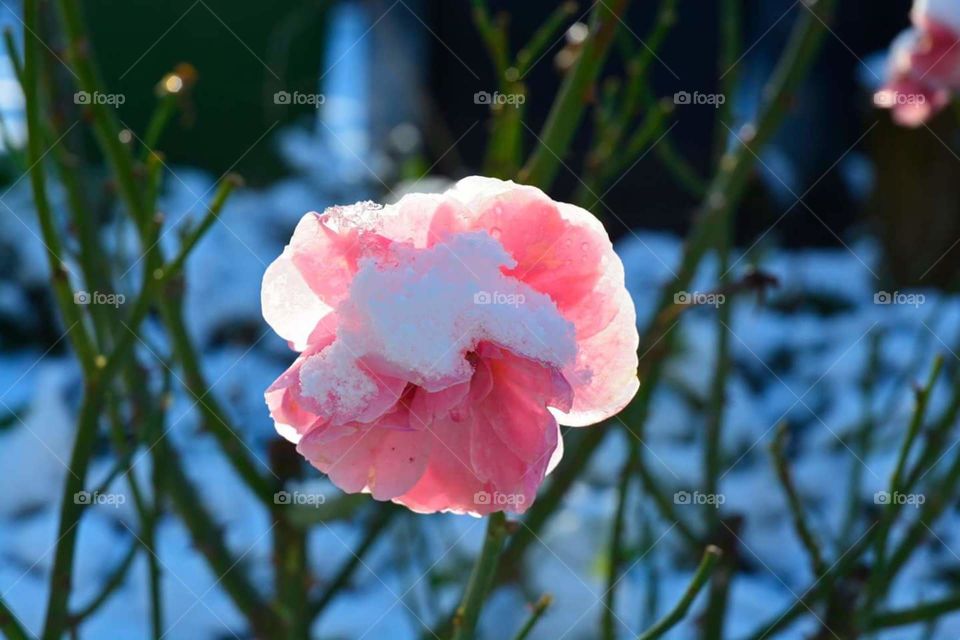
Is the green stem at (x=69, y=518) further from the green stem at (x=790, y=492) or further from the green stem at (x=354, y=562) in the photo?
the green stem at (x=790, y=492)

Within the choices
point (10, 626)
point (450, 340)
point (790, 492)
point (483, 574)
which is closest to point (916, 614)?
point (790, 492)

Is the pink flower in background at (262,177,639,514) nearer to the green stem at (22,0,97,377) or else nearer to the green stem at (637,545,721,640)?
the green stem at (637,545,721,640)

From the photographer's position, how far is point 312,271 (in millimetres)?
715

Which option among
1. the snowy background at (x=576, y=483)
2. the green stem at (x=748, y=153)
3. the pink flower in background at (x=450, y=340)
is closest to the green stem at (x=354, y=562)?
the snowy background at (x=576, y=483)

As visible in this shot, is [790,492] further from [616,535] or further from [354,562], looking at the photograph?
[354,562]

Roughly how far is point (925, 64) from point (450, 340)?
1.15 metres

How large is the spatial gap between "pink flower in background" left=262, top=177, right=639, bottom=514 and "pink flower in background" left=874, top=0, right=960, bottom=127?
1.00 meters

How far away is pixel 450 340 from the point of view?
0.68m

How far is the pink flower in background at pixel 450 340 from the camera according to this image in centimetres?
67

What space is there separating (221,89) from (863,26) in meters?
2.51

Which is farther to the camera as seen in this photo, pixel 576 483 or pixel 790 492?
pixel 576 483

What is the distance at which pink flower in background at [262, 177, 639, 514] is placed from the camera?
26.5 inches

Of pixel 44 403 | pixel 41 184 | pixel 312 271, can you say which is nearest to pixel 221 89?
pixel 44 403

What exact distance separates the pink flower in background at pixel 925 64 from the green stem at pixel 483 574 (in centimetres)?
108
